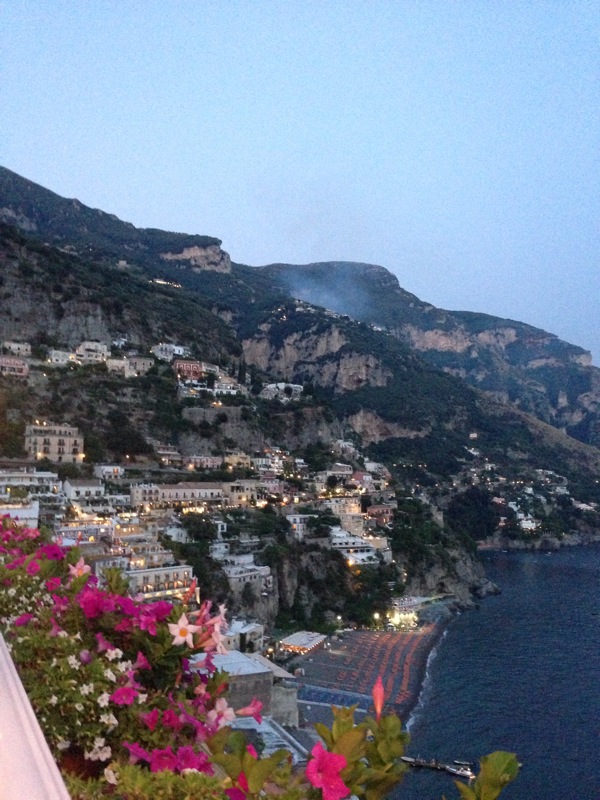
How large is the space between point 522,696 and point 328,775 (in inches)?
1044

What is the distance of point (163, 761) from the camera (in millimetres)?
2068

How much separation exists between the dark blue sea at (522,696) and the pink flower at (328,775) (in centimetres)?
1351

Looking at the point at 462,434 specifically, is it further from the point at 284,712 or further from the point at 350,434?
the point at 284,712

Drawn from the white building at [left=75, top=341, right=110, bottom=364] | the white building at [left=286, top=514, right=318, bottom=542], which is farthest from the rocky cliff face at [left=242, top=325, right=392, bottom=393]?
the white building at [left=286, top=514, right=318, bottom=542]

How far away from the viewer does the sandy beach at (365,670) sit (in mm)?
23516

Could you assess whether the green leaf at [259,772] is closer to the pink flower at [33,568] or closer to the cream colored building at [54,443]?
the pink flower at [33,568]

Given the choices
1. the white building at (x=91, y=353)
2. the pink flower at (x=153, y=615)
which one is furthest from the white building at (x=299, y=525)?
the pink flower at (x=153, y=615)

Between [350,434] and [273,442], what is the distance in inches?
1018

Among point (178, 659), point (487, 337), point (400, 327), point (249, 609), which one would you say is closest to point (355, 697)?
point (249, 609)

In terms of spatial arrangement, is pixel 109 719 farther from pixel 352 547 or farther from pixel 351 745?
pixel 352 547

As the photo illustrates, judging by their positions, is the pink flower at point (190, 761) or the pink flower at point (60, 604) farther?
the pink flower at point (60, 604)

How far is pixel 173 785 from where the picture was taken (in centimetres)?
181

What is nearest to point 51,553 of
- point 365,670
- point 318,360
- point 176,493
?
point 365,670

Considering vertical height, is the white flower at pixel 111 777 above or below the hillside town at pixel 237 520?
above
